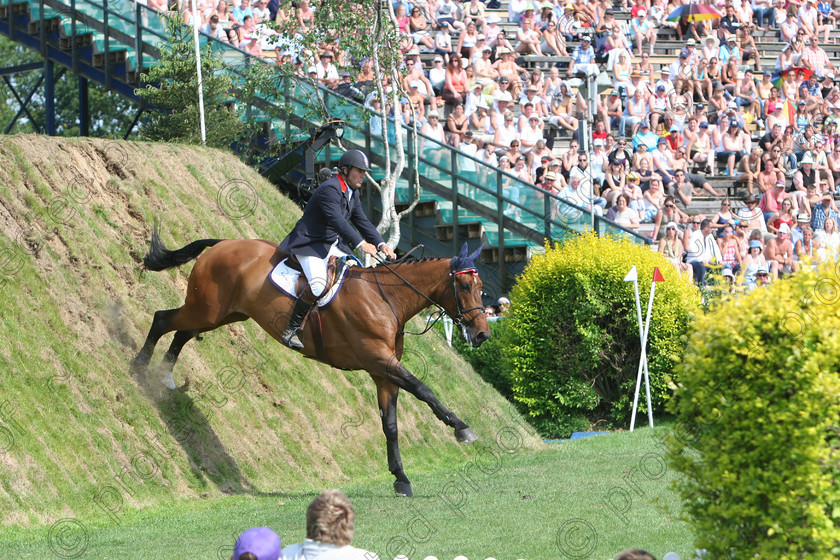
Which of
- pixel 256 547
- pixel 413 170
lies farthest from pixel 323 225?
pixel 413 170

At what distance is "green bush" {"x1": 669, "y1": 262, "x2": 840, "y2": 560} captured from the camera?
5398 millimetres

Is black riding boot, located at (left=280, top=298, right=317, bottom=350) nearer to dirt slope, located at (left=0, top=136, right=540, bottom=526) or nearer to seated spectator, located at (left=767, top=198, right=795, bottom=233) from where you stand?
dirt slope, located at (left=0, top=136, right=540, bottom=526)

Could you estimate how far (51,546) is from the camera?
8.83m

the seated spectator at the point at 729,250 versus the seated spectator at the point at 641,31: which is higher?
the seated spectator at the point at 641,31

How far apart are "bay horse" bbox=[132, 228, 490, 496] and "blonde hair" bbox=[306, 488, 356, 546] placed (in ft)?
18.3

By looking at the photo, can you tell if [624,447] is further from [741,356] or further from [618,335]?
[741,356]

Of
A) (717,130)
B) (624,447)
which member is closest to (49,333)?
(624,447)

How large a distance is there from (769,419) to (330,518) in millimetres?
2268

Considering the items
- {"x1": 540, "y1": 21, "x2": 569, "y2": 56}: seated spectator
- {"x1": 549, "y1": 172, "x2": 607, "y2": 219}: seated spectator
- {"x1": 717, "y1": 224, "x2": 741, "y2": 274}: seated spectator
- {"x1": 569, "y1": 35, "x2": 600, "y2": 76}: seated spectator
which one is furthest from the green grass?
{"x1": 540, "y1": 21, "x2": 569, "y2": 56}: seated spectator

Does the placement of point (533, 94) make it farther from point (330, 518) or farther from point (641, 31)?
point (330, 518)

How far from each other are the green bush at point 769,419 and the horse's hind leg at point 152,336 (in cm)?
761

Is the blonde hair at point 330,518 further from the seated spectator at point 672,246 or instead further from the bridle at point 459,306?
the seated spectator at point 672,246

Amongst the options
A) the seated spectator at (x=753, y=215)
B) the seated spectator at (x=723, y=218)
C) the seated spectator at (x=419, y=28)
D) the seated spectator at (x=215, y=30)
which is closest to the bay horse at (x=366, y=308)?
the seated spectator at (x=215, y=30)

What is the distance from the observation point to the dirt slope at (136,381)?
1063 centimetres
